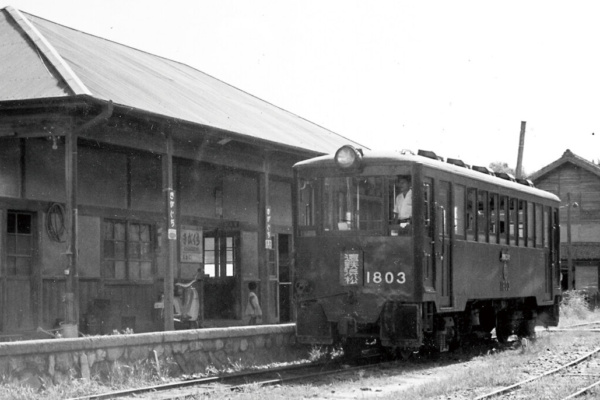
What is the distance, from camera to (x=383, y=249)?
13508 mm

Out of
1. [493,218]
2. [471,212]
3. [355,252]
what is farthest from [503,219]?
[355,252]

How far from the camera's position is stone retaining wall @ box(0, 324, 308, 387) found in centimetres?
1041

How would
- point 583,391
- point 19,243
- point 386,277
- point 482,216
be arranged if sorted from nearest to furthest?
1. point 583,391
2. point 386,277
3. point 19,243
4. point 482,216

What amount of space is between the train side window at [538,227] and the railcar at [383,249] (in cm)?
321

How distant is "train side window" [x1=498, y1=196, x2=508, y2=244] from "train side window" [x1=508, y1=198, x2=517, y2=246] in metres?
0.18

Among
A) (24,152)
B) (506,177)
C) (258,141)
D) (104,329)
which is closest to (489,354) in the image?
(506,177)

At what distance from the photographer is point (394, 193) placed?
13523 millimetres

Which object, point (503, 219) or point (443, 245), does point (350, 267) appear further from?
point (503, 219)

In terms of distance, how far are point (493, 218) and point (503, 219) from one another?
0.49 metres

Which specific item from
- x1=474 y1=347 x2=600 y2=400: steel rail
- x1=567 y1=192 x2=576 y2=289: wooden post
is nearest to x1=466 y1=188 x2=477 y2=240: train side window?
x1=474 y1=347 x2=600 y2=400: steel rail

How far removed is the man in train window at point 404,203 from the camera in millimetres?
13484

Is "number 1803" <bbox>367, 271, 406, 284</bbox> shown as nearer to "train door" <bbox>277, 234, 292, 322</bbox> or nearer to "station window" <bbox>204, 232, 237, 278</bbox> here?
"station window" <bbox>204, 232, 237, 278</bbox>

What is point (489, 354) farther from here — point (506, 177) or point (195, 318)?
point (195, 318)

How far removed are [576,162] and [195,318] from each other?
84.4ft
